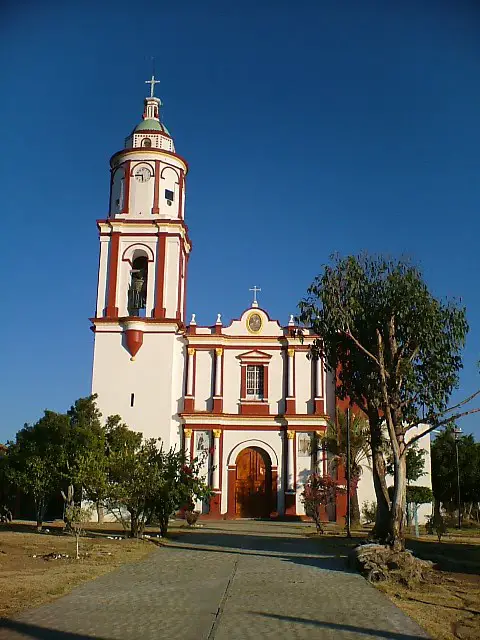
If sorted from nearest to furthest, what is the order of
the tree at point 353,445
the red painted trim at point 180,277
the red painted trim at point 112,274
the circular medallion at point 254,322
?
the tree at point 353,445
the red painted trim at point 112,274
the red painted trim at point 180,277
the circular medallion at point 254,322

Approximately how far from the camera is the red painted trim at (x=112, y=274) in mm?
35875

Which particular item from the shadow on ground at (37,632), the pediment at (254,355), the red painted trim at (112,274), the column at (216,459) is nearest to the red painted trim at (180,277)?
the red painted trim at (112,274)

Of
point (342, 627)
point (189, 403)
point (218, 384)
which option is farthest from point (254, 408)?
point (342, 627)

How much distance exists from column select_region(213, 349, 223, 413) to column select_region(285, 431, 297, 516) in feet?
12.7

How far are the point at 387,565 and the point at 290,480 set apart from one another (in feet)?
67.9

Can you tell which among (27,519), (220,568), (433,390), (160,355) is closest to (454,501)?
(160,355)

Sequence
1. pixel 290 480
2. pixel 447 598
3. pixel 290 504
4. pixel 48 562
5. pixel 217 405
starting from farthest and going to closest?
1. pixel 217 405
2. pixel 290 480
3. pixel 290 504
4. pixel 48 562
5. pixel 447 598

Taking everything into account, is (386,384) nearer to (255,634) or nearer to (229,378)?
(255,634)

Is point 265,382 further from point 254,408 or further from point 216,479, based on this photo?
point 216,479

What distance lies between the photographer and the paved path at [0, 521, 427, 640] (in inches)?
337

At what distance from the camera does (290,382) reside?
120 feet

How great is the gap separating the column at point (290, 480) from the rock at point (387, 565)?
18.9 metres

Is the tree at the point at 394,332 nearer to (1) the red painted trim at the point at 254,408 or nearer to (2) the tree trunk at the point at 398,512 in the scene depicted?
(2) the tree trunk at the point at 398,512

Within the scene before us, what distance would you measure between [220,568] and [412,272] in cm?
991
